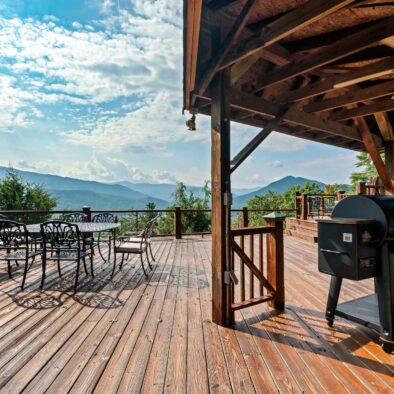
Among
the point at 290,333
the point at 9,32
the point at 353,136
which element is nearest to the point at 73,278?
the point at 290,333

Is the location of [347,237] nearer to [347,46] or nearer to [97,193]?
[347,46]

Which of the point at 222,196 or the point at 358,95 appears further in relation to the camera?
the point at 358,95

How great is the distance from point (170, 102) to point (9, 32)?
143 inches

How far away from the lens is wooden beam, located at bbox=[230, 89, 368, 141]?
2.73 meters

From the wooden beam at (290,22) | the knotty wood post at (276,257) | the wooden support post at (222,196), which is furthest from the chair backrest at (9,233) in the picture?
the wooden beam at (290,22)

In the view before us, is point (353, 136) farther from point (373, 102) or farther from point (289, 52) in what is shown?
point (289, 52)

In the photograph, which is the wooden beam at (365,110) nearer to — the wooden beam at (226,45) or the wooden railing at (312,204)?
the wooden beam at (226,45)

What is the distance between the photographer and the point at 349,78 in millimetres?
2410

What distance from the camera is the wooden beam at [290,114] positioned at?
108 inches

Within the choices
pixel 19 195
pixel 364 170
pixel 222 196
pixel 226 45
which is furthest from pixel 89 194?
pixel 226 45

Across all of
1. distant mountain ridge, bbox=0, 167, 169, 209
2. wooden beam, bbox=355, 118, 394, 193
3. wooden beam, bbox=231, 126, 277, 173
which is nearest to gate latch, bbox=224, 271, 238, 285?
wooden beam, bbox=231, 126, 277, 173

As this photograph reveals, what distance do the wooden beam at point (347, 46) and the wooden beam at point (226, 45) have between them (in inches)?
28.9

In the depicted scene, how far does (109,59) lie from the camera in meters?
5.23

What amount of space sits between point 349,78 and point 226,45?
1323mm
